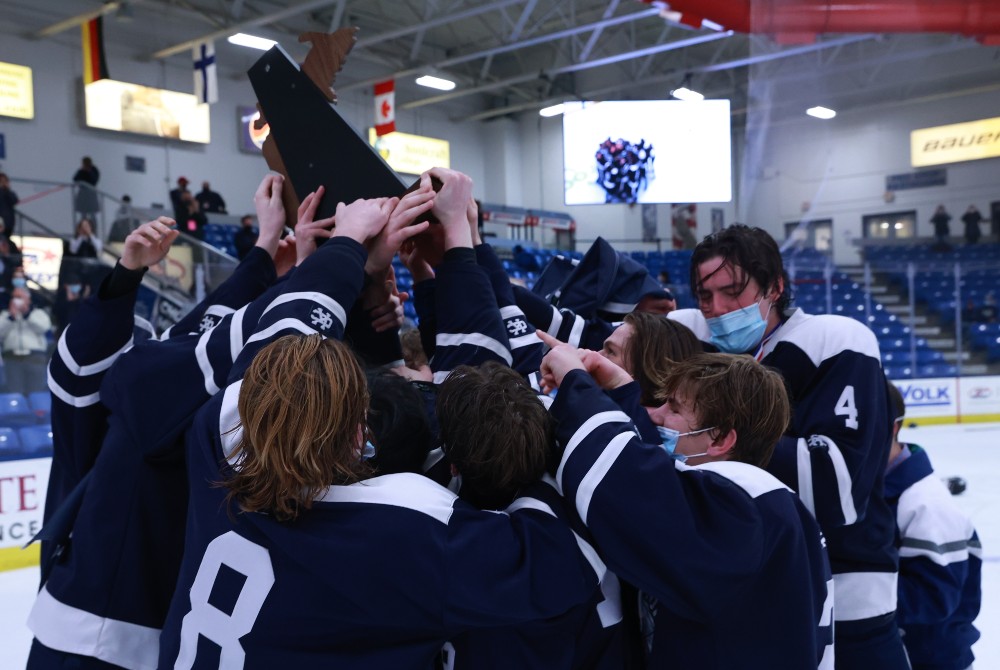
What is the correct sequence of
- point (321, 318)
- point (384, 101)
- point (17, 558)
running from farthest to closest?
point (384, 101) → point (17, 558) → point (321, 318)

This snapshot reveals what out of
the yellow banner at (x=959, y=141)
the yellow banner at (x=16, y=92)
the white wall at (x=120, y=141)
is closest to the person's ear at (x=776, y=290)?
the white wall at (x=120, y=141)

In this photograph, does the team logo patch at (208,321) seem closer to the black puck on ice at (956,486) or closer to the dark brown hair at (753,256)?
the dark brown hair at (753,256)

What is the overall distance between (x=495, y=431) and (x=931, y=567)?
4.60 ft

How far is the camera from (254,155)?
15414mm

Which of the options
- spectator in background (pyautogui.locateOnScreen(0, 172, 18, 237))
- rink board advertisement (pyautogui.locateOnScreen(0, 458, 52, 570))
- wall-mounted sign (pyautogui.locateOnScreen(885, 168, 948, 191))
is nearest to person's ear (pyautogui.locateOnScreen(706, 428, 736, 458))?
rink board advertisement (pyautogui.locateOnScreen(0, 458, 52, 570))

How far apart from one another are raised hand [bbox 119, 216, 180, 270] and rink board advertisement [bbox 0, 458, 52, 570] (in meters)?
3.66

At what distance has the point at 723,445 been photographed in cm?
143

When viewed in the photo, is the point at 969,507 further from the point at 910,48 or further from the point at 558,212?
the point at 558,212

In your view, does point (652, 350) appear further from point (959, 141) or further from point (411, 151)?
point (411, 151)

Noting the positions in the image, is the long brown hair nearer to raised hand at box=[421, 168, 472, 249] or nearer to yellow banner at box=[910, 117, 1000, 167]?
raised hand at box=[421, 168, 472, 249]

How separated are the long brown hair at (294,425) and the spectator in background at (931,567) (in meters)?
1.44

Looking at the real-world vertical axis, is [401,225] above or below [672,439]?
above

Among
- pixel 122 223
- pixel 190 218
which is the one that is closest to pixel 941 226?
pixel 190 218

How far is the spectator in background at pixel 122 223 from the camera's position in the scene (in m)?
10.0
